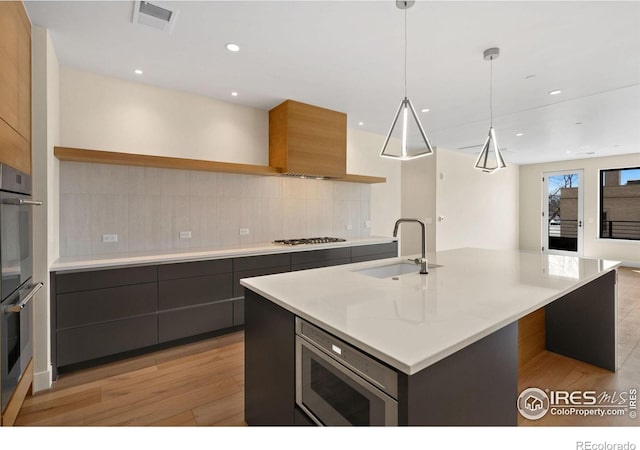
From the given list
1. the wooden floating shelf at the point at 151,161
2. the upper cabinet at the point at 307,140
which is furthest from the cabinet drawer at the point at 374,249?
the wooden floating shelf at the point at 151,161

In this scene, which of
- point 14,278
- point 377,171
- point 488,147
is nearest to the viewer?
point 14,278

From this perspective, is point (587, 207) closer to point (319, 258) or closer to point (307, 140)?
point (319, 258)

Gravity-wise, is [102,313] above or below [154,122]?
below

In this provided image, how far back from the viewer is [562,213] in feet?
27.1

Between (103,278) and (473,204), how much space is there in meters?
7.19

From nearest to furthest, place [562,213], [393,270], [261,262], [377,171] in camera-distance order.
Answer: [393,270], [261,262], [377,171], [562,213]

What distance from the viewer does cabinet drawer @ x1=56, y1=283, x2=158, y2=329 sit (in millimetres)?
2318

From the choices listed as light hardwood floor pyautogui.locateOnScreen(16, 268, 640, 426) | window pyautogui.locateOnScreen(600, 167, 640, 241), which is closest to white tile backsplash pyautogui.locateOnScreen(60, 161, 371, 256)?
light hardwood floor pyautogui.locateOnScreen(16, 268, 640, 426)

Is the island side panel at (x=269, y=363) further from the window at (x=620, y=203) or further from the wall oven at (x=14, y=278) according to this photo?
the window at (x=620, y=203)

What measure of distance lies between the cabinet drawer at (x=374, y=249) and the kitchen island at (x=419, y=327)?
1.76 metres

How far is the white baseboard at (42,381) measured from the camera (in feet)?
7.09

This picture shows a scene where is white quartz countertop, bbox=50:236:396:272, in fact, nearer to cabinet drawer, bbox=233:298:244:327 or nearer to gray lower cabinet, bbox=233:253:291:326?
gray lower cabinet, bbox=233:253:291:326

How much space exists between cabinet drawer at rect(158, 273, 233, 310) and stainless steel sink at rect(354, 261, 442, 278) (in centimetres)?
155

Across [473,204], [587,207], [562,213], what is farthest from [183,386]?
[562,213]
